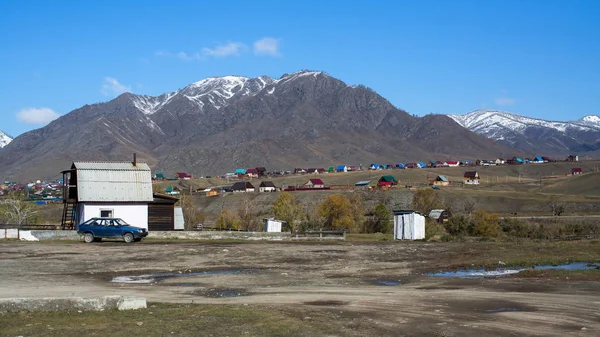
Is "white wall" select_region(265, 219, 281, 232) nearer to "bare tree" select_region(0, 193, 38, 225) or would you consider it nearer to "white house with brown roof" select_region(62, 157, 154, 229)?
"white house with brown roof" select_region(62, 157, 154, 229)

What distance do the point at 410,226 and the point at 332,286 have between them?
98.9 ft

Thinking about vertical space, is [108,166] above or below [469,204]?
above

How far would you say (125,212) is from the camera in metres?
51.9

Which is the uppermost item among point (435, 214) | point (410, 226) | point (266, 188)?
point (266, 188)

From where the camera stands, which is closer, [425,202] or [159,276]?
[159,276]

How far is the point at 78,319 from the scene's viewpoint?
1463cm

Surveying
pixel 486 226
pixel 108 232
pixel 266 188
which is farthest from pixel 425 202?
pixel 266 188

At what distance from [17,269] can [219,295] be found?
10.8m

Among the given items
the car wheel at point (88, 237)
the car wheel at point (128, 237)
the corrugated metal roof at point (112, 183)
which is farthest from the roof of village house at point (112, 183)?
the car wheel at point (128, 237)

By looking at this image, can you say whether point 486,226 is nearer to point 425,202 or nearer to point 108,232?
point 425,202

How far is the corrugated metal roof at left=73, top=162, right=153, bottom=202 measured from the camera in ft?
169

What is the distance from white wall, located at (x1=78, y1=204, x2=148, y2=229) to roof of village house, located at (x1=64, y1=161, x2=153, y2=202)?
0.48m

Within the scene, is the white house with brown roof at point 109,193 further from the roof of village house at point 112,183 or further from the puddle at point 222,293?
the puddle at point 222,293

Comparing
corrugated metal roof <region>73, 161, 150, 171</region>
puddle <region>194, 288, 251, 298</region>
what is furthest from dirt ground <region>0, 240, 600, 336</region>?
corrugated metal roof <region>73, 161, 150, 171</region>
